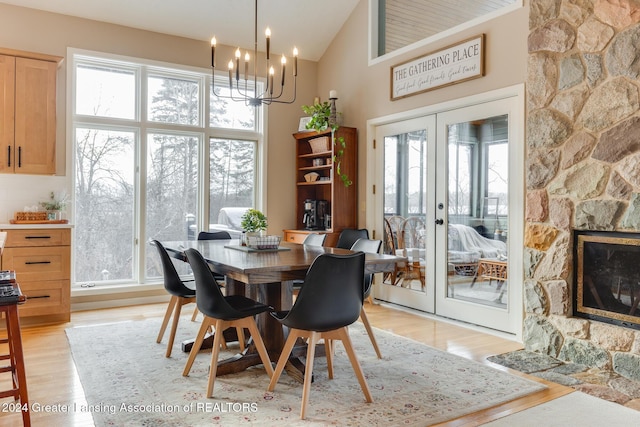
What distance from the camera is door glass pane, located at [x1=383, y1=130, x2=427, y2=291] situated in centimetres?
501

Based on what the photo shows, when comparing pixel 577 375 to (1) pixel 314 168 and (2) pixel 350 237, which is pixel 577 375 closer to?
(2) pixel 350 237

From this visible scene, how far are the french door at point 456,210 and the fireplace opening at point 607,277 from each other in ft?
1.92

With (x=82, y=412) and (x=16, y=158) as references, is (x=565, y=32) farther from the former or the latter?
(x=16, y=158)

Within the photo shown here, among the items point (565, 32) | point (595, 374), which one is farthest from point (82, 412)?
point (565, 32)

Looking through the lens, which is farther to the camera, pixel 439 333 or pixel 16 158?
pixel 16 158

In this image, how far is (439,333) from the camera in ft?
13.7

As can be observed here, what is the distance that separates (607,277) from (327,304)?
206 cm

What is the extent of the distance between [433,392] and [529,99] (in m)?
2.32

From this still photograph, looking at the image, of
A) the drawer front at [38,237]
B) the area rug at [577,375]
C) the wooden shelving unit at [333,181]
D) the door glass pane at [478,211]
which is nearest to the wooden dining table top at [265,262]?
the area rug at [577,375]

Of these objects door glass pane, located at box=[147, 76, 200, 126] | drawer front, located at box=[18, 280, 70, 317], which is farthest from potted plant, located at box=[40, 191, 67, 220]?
door glass pane, located at box=[147, 76, 200, 126]

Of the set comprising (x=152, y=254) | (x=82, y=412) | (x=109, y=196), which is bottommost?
(x=82, y=412)

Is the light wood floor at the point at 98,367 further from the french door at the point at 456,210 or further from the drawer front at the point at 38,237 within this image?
the drawer front at the point at 38,237

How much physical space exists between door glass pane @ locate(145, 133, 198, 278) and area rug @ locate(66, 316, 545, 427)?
2035mm

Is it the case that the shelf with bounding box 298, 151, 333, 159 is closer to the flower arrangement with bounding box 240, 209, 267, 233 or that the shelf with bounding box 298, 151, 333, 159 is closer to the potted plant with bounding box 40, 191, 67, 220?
the flower arrangement with bounding box 240, 209, 267, 233
